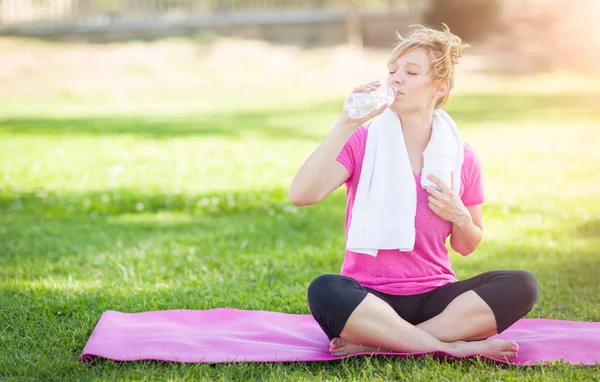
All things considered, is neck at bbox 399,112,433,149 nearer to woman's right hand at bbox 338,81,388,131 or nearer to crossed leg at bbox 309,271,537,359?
woman's right hand at bbox 338,81,388,131

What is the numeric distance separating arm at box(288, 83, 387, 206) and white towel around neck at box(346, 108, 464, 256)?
0.73ft

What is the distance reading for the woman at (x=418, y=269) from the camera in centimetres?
321

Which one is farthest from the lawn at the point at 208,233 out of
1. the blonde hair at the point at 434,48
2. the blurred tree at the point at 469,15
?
the blurred tree at the point at 469,15

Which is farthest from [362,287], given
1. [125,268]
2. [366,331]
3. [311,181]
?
[125,268]

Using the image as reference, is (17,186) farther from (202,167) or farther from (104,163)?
(202,167)

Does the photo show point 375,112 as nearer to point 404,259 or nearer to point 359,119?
point 359,119

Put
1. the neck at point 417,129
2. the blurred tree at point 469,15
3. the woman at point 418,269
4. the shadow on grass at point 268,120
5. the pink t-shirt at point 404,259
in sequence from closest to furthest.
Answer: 1. the woman at point 418,269
2. the pink t-shirt at point 404,259
3. the neck at point 417,129
4. the shadow on grass at point 268,120
5. the blurred tree at point 469,15

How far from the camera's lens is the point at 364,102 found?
313 cm

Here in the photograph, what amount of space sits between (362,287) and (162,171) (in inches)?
229

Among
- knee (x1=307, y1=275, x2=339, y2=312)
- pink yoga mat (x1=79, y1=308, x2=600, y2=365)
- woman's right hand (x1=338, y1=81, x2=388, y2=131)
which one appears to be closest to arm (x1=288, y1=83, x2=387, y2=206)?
woman's right hand (x1=338, y1=81, x2=388, y2=131)

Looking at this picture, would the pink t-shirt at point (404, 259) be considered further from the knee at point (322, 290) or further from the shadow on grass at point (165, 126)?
the shadow on grass at point (165, 126)

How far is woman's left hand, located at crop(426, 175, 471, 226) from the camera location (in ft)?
11.0

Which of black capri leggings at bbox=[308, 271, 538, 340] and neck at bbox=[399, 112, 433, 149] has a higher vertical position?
neck at bbox=[399, 112, 433, 149]

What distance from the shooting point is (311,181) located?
320 centimetres
